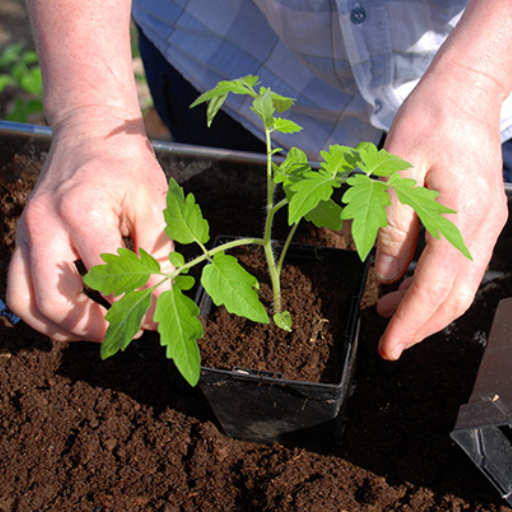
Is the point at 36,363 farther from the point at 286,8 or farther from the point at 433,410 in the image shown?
the point at 286,8

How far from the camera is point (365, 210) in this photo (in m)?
0.97

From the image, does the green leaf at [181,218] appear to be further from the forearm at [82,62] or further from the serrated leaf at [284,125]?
the forearm at [82,62]

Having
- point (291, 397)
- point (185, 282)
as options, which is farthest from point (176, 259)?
point (291, 397)

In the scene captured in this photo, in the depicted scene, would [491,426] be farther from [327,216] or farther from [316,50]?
[316,50]

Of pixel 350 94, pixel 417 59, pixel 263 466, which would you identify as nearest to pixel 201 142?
pixel 350 94

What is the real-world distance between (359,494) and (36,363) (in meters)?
0.88

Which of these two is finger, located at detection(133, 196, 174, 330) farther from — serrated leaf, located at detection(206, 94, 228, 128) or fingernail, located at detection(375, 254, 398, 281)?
fingernail, located at detection(375, 254, 398, 281)

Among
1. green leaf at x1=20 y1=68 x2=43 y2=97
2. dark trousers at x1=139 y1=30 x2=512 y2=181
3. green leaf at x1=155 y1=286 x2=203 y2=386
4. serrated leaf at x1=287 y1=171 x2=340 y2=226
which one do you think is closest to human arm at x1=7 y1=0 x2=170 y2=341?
green leaf at x1=155 y1=286 x2=203 y2=386

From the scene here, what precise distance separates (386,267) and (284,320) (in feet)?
0.81

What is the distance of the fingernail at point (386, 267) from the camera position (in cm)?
126

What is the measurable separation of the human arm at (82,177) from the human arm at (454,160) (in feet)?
1.71

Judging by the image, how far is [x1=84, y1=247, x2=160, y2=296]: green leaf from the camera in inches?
42.1

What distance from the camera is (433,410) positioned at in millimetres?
1461

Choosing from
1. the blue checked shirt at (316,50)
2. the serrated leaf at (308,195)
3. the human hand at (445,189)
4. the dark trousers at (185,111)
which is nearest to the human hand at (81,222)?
the serrated leaf at (308,195)
